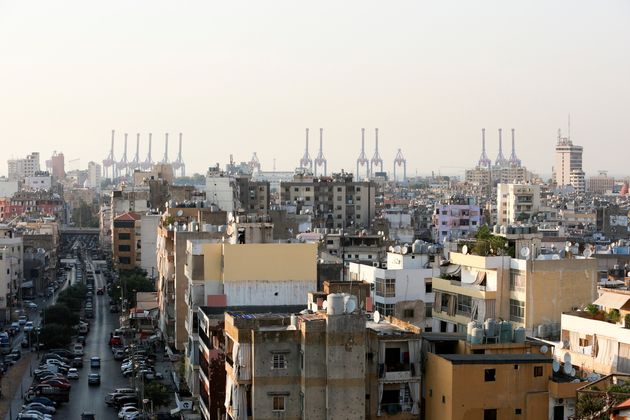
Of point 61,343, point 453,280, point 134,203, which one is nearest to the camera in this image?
point 453,280

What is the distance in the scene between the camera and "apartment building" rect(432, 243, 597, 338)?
25.8 metres

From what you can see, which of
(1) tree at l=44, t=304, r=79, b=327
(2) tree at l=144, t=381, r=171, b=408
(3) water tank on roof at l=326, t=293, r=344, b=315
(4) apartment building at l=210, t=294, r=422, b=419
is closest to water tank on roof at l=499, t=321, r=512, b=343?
(4) apartment building at l=210, t=294, r=422, b=419

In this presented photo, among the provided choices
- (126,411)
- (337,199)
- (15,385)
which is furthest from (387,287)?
(337,199)

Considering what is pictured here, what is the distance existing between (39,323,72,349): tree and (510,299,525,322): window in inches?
941

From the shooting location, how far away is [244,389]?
65.8ft

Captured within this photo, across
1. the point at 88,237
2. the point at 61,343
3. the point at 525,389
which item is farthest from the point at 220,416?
the point at 88,237

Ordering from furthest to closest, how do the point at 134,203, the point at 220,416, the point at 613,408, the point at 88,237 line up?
1. the point at 88,237
2. the point at 134,203
3. the point at 220,416
4. the point at 613,408

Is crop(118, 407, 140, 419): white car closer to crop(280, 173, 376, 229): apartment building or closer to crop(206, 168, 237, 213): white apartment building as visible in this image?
crop(206, 168, 237, 213): white apartment building

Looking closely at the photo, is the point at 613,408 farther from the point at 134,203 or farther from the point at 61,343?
the point at 134,203

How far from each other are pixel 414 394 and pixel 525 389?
68.0 inches

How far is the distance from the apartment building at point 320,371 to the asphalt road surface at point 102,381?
1444 centimetres

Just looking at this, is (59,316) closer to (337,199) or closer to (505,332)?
(505,332)

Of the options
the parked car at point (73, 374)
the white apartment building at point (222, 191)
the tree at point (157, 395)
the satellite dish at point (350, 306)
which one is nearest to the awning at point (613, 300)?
the satellite dish at point (350, 306)

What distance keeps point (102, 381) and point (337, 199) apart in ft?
150
